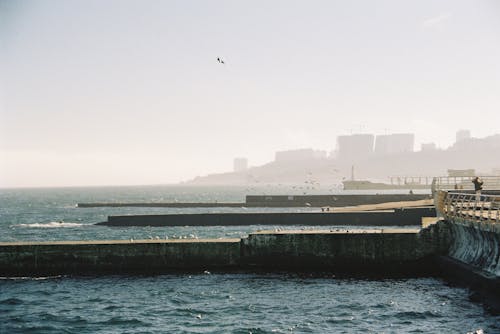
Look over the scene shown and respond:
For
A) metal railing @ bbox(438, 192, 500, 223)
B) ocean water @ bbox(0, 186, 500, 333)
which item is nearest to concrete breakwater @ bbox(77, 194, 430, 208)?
metal railing @ bbox(438, 192, 500, 223)

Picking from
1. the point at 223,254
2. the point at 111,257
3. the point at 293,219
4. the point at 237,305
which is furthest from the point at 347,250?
the point at 293,219

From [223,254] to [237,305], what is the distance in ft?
23.8

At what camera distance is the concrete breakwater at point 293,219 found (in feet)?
160

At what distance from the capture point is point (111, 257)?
27.5 m

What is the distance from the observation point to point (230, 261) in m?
27.6

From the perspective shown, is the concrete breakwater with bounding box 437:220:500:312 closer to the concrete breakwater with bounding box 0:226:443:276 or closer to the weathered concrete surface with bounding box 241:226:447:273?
the weathered concrete surface with bounding box 241:226:447:273

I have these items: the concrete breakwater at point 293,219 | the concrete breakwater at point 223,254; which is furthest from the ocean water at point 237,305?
the concrete breakwater at point 293,219

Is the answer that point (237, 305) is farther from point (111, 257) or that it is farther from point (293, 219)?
point (293, 219)

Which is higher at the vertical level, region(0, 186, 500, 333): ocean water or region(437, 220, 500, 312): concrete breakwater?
region(437, 220, 500, 312): concrete breakwater

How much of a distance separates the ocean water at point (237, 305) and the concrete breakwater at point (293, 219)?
81.6 feet

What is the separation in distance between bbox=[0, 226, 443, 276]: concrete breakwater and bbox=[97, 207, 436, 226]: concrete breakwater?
22.6m

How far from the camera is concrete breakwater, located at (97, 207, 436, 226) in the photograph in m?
48.7

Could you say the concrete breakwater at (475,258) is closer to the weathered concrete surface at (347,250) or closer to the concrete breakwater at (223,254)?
the weathered concrete surface at (347,250)

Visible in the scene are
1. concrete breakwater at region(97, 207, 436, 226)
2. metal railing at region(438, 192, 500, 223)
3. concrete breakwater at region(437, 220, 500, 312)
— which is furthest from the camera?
concrete breakwater at region(97, 207, 436, 226)
